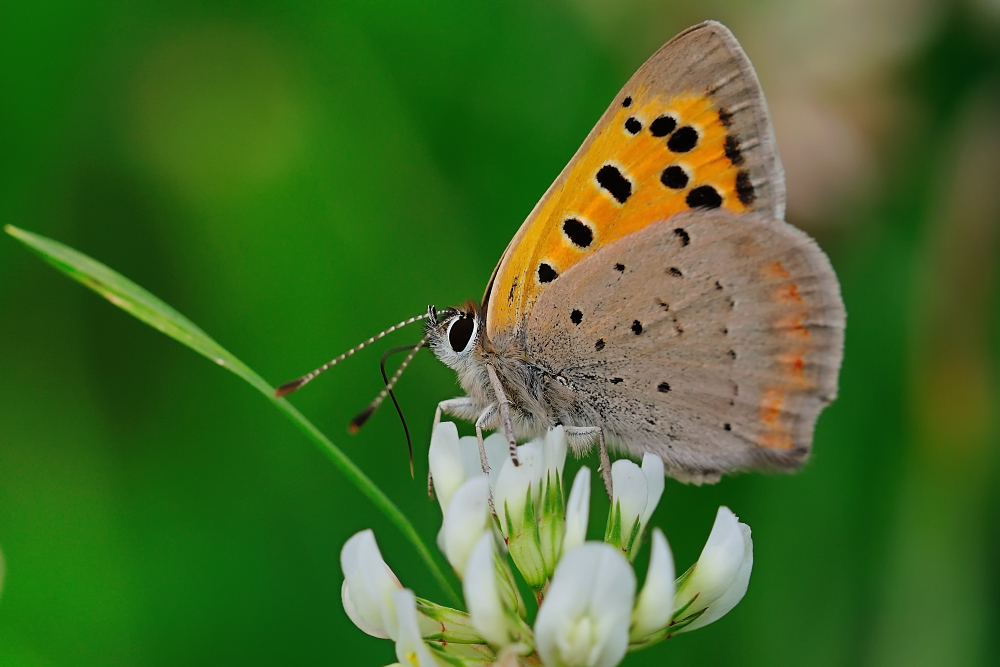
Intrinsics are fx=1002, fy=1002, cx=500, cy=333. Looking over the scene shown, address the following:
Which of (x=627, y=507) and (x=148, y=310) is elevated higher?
(x=148, y=310)

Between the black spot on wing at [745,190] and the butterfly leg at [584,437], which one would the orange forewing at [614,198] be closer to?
the black spot on wing at [745,190]

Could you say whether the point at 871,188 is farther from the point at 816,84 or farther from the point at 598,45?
the point at 598,45

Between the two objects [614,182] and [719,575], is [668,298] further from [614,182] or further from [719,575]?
[719,575]

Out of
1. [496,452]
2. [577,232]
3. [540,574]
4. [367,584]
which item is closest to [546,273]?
[577,232]

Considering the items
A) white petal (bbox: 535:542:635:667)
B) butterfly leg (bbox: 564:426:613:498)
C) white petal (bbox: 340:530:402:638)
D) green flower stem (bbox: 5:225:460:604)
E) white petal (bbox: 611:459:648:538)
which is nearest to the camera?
green flower stem (bbox: 5:225:460:604)

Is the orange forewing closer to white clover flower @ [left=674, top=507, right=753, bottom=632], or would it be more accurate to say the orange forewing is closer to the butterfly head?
the butterfly head

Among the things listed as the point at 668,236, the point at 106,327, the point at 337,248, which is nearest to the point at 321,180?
the point at 337,248

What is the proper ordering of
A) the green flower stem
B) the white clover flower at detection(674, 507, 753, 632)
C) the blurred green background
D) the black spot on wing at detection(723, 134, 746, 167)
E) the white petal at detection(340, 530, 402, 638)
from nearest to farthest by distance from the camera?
1. the green flower stem
2. the white petal at detection(340, 530, 402, 638)
3. the white clover flower at detection(674, 507, 753, 632)
4. the black spot on wing at detection(723, 134, 746, 167)
5. the blurred green background

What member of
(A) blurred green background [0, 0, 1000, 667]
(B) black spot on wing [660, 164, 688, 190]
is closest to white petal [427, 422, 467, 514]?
(B) black spot on wing [660, 164, 688, 190]
